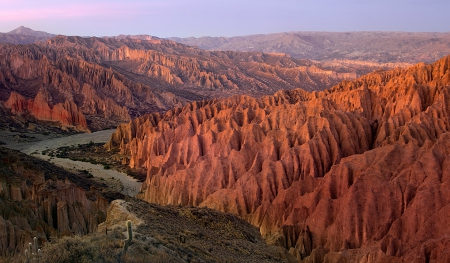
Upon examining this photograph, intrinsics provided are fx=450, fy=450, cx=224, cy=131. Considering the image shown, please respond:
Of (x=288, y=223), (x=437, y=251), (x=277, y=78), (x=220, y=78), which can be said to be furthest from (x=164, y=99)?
(x=437, y=251)

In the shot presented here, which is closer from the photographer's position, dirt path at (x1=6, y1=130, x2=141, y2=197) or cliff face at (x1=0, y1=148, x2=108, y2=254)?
cliff face at (x1=0, y1=148, x2=108, y2=254)

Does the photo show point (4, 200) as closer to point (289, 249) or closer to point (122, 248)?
point (122, 248)

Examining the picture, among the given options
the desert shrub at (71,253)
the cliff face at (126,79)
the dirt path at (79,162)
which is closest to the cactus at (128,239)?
the desert shrub at (71,253)

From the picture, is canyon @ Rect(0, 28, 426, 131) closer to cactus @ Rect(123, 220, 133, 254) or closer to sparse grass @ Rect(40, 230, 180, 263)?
sparse grass @ Rect(40, 230, 180, 263)

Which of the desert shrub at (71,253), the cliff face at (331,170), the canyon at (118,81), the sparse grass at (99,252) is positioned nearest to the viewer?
the desert shrub at (71,253)

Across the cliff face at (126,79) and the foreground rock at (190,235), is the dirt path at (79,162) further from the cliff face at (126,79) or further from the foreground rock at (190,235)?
the foreground rock at (190,235)

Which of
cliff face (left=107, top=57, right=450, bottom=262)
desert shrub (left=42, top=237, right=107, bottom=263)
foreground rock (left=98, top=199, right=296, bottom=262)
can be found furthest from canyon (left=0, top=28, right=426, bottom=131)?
desert shrub (left=42, top=237, right=107, bottom=263)
